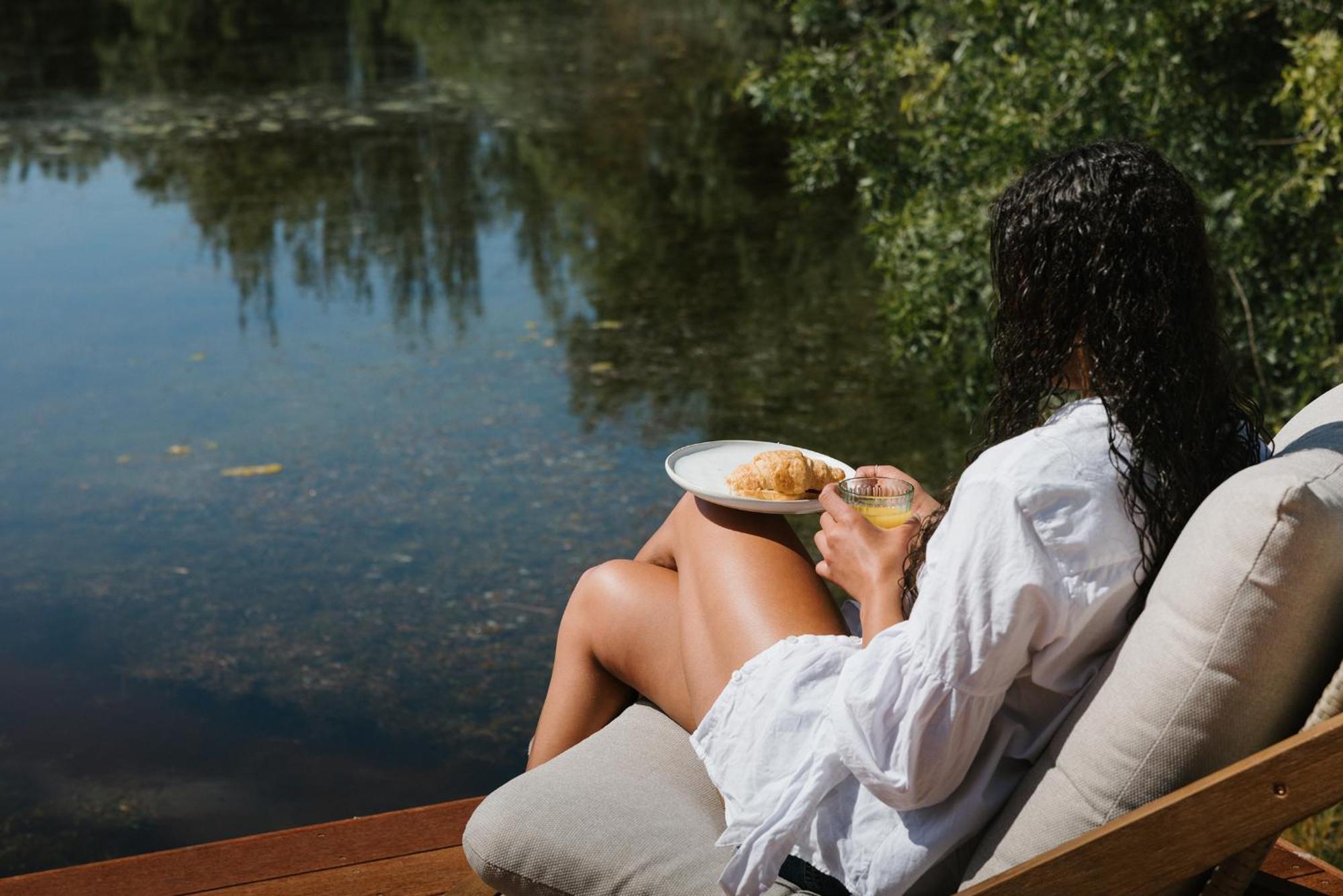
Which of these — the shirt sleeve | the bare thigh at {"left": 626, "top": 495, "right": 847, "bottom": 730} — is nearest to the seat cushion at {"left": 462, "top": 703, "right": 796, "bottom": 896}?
the bare thigh at {"left": 626, "top": 495, "right": 847, "bottom": 730}

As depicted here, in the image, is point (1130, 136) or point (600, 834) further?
point (1130, 136)

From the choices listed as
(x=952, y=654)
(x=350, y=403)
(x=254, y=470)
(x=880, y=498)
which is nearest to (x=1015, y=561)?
(x=952, y=654)

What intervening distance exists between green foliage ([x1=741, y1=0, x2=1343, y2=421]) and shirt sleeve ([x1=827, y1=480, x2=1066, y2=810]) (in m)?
2.48

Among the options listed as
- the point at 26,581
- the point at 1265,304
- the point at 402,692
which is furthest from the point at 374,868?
the point at 1265,304

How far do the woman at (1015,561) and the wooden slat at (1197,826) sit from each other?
17 cm

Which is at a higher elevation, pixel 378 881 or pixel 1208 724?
pixel 1208 724

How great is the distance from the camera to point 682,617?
A: 6.84 feet

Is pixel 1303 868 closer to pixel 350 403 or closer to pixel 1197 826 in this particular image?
pixel 1197 826

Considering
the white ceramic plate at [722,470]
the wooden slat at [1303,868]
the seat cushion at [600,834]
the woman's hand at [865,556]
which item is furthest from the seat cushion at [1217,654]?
the wooden slat at [1303,868]

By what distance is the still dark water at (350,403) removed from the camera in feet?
11.3

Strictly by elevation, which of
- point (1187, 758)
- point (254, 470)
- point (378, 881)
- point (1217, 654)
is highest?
point (1217, 654)

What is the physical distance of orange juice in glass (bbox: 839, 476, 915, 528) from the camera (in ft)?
6.46

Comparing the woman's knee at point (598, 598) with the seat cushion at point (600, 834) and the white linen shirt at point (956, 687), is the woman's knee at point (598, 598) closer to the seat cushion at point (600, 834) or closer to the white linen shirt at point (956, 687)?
the seat cushion at point (600, 834)

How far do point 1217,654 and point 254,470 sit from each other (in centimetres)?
387
